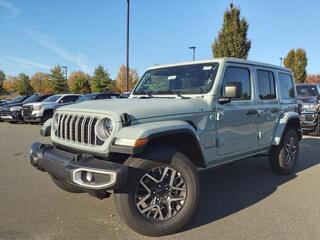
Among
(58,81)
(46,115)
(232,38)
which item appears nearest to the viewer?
(46,115)

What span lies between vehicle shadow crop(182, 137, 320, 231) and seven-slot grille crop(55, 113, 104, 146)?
1.53 metres

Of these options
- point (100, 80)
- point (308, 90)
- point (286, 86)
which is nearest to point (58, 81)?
point (100, 80)

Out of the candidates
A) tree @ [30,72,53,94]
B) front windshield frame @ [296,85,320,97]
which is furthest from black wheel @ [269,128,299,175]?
tree @ [30,72,53,94]

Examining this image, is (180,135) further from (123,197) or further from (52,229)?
(52,229)

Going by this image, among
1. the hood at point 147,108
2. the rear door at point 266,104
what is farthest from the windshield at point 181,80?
the rear door at point 266,104

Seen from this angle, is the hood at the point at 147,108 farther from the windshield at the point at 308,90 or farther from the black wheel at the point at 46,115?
the black wheel at the point at 46,115

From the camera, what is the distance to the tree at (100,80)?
222 feet

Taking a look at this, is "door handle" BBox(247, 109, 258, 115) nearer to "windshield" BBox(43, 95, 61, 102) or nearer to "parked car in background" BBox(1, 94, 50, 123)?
"windshield" BBox(43, 95, 61, 102)

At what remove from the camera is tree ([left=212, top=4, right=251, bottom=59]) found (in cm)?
2348

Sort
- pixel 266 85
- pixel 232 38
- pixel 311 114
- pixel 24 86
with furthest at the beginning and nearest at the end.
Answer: pixel 24 86, pixel 232 38, pixel 311 114, pixel 266 85

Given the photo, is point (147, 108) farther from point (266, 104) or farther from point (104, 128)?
point (266, 104)

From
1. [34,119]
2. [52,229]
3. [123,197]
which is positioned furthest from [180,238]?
[34,119]

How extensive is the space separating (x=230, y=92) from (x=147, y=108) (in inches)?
51.9

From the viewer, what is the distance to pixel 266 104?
6.68m
